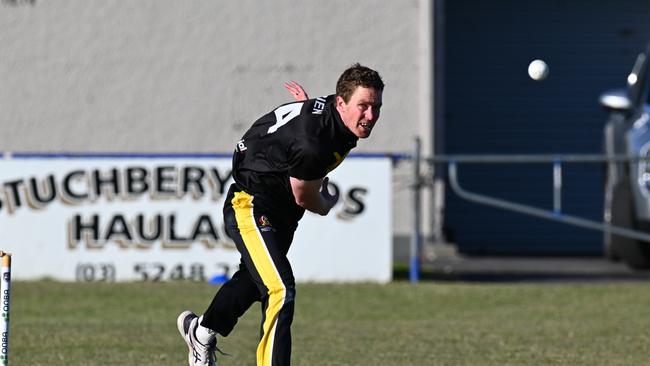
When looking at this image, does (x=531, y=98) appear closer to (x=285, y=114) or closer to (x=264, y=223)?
(x=264, y=223)

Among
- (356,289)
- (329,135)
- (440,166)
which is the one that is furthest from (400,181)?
(329,135)

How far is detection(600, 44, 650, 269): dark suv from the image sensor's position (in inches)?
598

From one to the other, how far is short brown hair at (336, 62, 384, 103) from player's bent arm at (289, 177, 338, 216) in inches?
19.3

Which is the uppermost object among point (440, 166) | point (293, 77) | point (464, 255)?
point (293, 77)

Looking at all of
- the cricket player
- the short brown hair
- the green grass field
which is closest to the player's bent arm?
the cricket player

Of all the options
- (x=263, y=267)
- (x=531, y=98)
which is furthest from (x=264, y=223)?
(x=531, y=98)

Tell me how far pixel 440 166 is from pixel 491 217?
2382 millimetres

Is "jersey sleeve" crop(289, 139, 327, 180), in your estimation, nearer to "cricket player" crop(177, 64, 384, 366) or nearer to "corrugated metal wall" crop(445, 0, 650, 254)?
"cricket player" crop(177, 64, 384, 366)

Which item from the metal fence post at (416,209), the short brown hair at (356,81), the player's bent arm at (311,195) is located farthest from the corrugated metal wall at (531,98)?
the short brown hair at (356,81)

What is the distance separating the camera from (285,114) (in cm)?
769

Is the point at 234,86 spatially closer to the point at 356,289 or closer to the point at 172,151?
the point at 172,151

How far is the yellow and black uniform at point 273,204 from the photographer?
7.39 m

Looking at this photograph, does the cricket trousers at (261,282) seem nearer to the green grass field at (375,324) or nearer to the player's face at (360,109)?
the player's face at (360,109)

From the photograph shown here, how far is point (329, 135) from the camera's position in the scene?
7.39 meters
